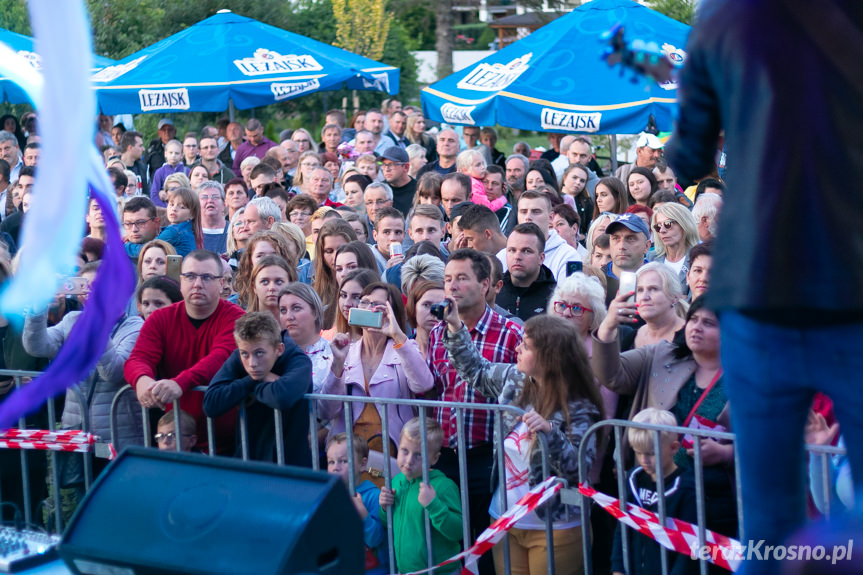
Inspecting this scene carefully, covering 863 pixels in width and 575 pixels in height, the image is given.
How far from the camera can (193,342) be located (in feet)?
16.2

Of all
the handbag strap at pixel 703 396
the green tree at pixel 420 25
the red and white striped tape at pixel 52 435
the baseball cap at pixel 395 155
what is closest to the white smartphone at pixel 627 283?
the handbag strap at pixel 703 396

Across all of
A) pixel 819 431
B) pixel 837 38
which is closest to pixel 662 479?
pixel 819 431

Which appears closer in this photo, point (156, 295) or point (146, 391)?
point (146, 391)

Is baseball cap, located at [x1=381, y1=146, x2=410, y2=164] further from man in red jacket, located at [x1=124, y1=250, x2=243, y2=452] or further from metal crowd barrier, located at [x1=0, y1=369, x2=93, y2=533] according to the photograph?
metal crowd barrier, located at [x1=0, y1=369, x2=93, y2=533]

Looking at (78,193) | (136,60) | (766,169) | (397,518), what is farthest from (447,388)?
(136,60)

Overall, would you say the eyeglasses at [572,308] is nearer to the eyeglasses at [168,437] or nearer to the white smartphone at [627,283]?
the white smartphone at [627,283]

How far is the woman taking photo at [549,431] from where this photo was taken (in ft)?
13.4

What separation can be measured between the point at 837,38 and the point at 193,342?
3.57 m

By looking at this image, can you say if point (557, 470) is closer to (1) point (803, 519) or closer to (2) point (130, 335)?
(1) point (803, 519)

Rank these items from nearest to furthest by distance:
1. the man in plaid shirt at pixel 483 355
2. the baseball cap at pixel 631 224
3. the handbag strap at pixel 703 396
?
1. the handbag strap at pixel 703 396
2. the man in plaid shirt at pixel 483 355
3. the baseball cap at pixel 631 224

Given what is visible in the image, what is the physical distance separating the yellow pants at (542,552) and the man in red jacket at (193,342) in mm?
1439

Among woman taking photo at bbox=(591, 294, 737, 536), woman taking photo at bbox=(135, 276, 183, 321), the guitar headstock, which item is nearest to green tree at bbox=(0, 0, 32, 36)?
woman taking photo at bbox=(135, 276, 183, 321)

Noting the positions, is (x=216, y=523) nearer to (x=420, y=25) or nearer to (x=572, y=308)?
(x=572, y=308)

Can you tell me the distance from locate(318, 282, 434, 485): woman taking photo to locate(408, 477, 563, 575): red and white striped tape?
566mm
